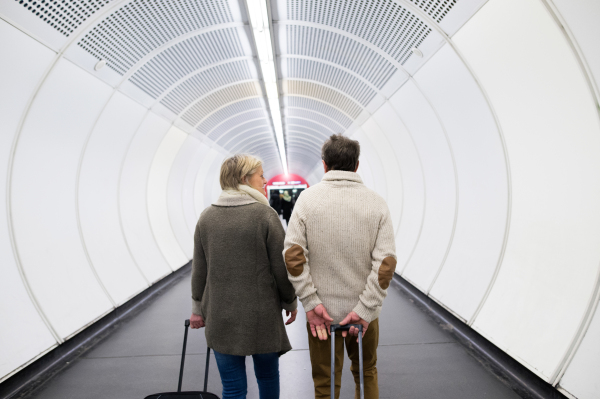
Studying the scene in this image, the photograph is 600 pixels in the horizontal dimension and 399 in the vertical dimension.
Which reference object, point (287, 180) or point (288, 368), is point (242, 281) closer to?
point (288, 368)

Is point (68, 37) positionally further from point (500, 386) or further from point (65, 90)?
point (500, 386)

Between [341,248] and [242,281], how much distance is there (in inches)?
25.6

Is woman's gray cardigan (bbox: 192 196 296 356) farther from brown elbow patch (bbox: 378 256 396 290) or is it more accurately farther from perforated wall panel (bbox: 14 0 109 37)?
perforated wall panel (bbox: 14 0 109 37)

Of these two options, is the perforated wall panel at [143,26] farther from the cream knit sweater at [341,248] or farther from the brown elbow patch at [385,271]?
the brown elbow patch at [385,271]

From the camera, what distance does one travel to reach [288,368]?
4.24m

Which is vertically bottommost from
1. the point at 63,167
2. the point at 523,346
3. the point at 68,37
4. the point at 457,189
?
the point at 523,346

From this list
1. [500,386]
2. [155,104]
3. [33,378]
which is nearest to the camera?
[500,386]

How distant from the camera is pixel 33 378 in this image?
398cm

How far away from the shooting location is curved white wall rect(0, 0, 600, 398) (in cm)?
320

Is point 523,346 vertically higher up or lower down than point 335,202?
lower down

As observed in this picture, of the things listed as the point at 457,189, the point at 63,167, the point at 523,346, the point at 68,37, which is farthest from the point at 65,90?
the point at 523,346

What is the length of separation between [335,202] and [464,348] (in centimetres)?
328

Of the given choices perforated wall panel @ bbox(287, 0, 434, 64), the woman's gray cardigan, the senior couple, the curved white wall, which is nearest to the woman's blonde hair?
the senior couple

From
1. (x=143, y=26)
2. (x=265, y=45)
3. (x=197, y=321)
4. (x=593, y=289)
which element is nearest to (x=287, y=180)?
(x=265, y=45)
